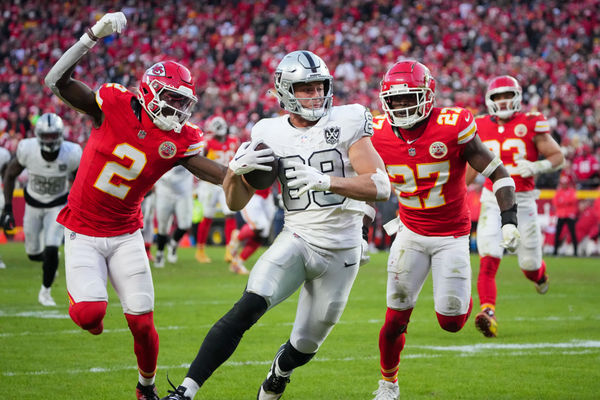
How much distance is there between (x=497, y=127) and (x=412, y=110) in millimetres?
2866

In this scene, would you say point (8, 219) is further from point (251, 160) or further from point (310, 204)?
point (251, 160)

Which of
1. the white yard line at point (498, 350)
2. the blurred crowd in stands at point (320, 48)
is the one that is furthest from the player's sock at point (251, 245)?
the blurred crowd in stands at point (320, 48)

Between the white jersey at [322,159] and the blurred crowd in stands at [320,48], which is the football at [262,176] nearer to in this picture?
the white jersey at [322,159]

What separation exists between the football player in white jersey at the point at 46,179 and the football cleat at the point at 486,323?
13.4ft

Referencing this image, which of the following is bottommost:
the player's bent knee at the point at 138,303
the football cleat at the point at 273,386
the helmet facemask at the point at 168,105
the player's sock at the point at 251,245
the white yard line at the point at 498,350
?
the player's sock at the point at 251,245

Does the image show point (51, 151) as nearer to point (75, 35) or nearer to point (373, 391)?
point (373, 391)

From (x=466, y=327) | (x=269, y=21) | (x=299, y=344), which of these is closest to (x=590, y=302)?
(x=466, y=327)

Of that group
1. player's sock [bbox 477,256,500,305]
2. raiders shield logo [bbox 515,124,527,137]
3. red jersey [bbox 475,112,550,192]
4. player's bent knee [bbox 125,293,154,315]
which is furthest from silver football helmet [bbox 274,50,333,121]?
raiders shield logo [bbox 515,124,527,137]

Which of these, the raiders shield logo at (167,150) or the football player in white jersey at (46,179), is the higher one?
the raiders shield logo at (167,150)

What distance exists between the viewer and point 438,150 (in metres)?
4.95

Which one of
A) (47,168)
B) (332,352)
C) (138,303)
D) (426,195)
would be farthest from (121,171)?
(47,168)

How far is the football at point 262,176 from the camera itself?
12.7 feet

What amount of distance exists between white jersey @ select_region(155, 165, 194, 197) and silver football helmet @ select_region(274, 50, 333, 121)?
315 inches

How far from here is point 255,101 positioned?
21391 millimetres
